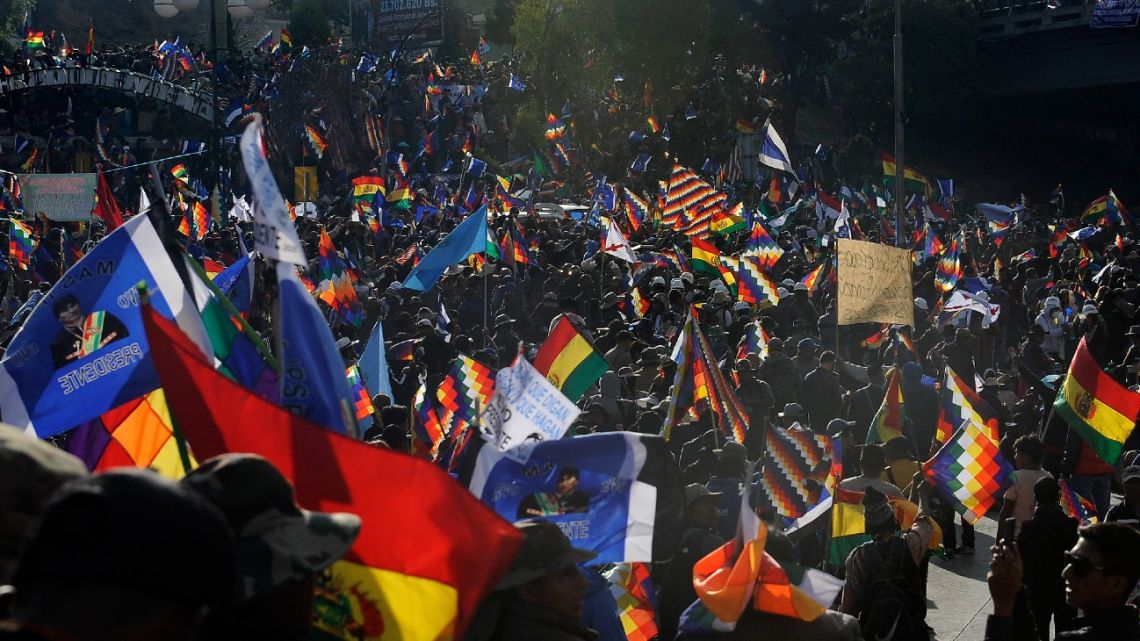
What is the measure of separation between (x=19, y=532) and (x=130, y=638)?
1.97 ft

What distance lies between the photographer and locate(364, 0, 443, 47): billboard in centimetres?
6638

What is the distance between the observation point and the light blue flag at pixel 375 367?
10.3m

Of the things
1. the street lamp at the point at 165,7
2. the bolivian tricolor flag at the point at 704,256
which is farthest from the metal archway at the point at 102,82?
the bolivian tricolor flag at the point at 704,256

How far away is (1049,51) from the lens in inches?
2133

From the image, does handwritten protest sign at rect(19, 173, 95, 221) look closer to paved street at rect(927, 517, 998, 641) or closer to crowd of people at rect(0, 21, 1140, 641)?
crowd of people at rect(0, 21, 1140, 641)

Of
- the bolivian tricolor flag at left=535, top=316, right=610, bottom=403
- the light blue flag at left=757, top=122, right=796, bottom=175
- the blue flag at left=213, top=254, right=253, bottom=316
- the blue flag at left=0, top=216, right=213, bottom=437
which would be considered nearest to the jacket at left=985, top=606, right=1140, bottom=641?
the blue flag at left=0, top=216, right=213, bottom=437

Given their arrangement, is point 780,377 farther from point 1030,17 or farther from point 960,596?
point 1030,17

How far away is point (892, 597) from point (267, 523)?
3.96 meters

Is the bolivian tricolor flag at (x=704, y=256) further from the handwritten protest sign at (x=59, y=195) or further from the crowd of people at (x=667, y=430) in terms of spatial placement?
the handwritten protest sign at (x=59, y=195)

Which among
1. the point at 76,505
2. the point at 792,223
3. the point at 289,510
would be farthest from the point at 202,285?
the point at 792,223

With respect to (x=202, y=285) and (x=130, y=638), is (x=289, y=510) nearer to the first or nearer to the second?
(x=130, y=638)

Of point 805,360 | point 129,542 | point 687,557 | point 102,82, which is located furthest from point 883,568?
point 102,82

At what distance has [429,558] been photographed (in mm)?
3324

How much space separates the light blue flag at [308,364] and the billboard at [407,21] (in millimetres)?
62202
